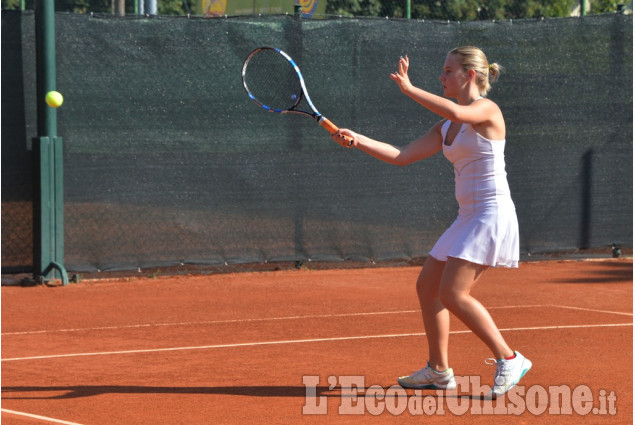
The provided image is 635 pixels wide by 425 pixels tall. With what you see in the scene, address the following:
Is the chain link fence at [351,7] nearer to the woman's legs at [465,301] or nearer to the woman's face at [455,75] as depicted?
the woman's face at [455,75]

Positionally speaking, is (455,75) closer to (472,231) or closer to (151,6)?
(472,231)

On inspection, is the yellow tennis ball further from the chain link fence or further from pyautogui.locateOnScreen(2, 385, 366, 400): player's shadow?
pyautogui.locateOnScreen(2, 385, 366, 400): player's shadow

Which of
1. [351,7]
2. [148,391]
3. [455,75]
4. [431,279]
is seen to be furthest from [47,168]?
[351,7]

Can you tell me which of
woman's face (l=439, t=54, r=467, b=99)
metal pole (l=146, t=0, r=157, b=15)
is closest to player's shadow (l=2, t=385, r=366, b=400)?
woman's face (l=439, t=54, r=467, b=99)

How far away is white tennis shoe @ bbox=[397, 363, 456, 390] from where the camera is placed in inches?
209

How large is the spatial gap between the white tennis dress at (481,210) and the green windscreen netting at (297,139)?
4997mm

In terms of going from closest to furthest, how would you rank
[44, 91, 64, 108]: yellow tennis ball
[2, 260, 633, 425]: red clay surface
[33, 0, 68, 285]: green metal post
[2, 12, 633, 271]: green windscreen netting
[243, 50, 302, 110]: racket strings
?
[2, 260, 633, 425]: red clay surface → [44, 91, 64, 108]: yellow tennis ball → [33, 0, 68, 285]: green metal post → [243, 50, 302, 110]: racket strings → [2, 12, 633, 271]: green windscreen netting

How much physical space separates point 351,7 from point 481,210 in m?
11.3

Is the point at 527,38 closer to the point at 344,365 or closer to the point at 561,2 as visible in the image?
the point at 344,365

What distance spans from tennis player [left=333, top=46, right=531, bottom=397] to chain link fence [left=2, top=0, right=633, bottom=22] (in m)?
5.38

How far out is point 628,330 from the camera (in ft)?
23.7

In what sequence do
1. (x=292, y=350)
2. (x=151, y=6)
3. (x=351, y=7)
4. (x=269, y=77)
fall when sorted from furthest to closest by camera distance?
1. (x=351, y=7)
2. (x=151, y=6)
3. (x=269, y=77)
4. (x=292, y=350)

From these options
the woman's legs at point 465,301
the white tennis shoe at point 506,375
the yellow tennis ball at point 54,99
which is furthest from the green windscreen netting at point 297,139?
the white tennis shoe at point 506,375

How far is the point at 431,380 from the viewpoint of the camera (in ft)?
17.5
